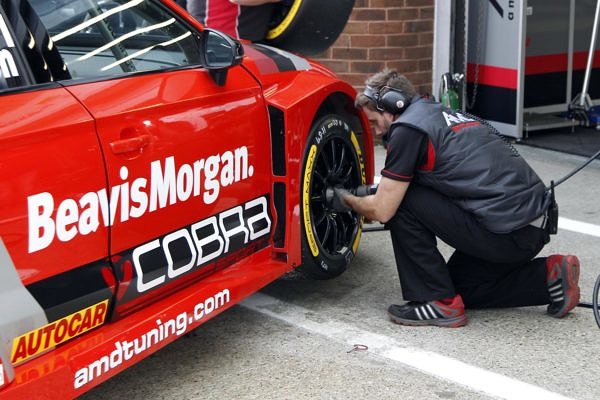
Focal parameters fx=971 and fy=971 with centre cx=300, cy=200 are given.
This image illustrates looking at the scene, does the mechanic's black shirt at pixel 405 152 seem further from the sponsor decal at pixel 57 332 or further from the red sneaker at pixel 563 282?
the sponsor decal at pixel 57 332

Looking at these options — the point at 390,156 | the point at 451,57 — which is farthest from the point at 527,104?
the point at 390,156

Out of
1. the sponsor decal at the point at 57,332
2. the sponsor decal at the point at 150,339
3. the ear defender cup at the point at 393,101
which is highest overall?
the ear defender cup at the point at 393,101

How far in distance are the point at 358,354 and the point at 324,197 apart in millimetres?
877

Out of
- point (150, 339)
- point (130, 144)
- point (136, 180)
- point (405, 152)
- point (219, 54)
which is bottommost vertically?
point (150, 339)

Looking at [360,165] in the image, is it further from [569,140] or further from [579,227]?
[569,140]

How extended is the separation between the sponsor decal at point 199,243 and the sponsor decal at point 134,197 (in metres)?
0.12

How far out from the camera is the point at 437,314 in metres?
4.31

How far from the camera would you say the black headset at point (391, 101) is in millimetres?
4266

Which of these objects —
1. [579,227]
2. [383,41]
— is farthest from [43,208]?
[383,41]

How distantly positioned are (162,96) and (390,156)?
1.11 m

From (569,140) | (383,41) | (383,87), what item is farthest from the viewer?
(569,140)

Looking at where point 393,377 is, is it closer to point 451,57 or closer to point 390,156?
point 390,156

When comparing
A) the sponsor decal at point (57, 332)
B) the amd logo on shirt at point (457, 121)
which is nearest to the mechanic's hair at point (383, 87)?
the amd logo on shirt at point (457, 121)

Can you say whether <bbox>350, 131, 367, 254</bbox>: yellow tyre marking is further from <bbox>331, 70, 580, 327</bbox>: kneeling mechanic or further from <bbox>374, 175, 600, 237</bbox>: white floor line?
<bbox>374, 175, 600, 237</bbox>: white floor line
